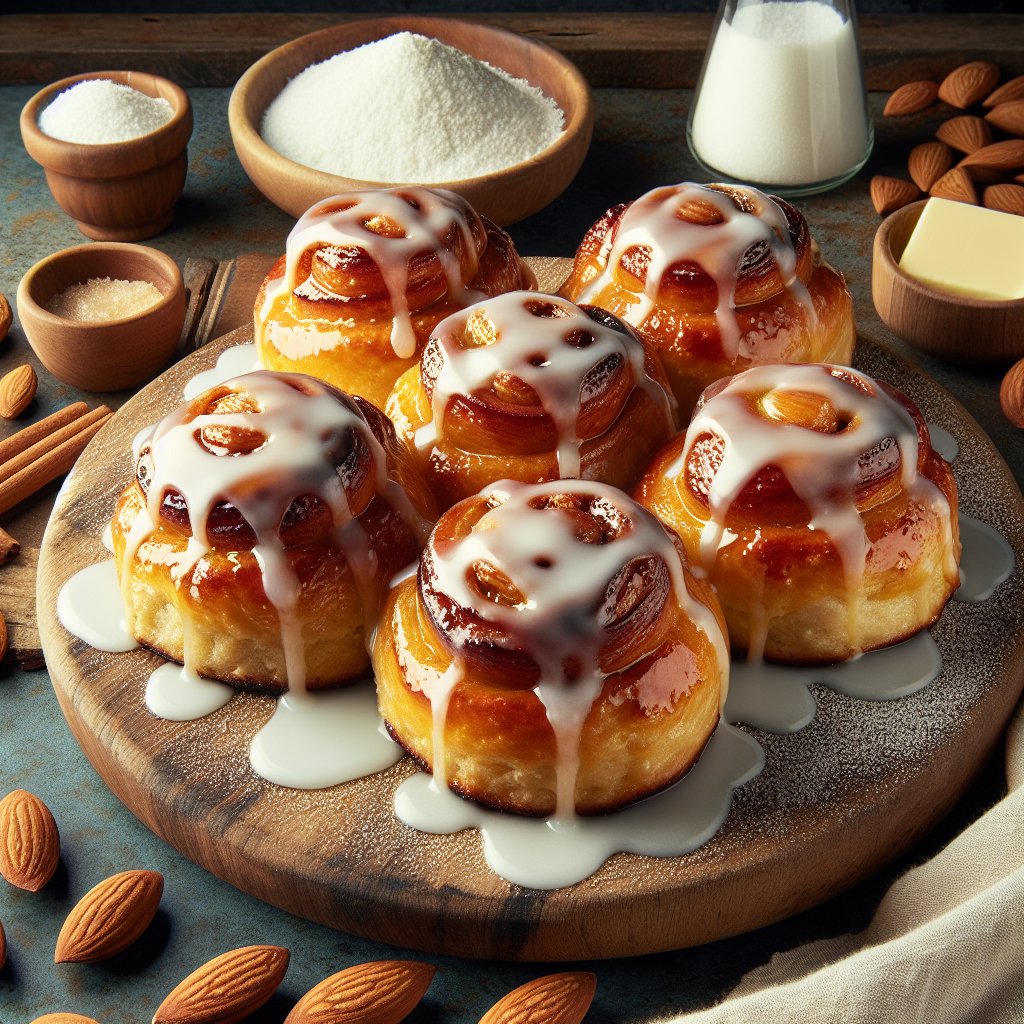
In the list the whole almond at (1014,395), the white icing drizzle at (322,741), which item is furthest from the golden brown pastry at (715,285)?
the white icing drizzle at (322,741)

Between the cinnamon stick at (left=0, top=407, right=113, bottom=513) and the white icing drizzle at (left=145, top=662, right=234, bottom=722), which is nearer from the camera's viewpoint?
the white icing drizzle at (left=145, top=662, right=234, bottom=722)

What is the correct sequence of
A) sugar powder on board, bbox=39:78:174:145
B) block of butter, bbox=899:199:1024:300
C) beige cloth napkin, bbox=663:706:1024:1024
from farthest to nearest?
sugar powder on board, bbox=39:78:174:145 → block of butter, bbox=899:199:1024:300 → beige cloth napkin, bbox=663:706:1024:1024

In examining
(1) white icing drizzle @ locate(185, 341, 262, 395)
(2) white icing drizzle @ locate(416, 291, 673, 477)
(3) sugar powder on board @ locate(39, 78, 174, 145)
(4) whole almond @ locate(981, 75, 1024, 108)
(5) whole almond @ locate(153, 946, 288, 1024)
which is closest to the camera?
(5) whole almond @ locate(153, 946, 288, 1024)

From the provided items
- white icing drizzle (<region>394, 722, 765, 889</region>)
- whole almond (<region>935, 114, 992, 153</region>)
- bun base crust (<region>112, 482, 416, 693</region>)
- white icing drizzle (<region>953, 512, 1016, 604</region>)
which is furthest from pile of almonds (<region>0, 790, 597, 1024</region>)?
whole almond (<region>935, 114, 992, 153</region>)

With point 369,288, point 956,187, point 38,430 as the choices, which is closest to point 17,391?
point 38,430

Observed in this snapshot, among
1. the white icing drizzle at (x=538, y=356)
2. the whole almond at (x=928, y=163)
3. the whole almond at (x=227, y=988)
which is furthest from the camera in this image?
the whole almond at (x=928, y=163)

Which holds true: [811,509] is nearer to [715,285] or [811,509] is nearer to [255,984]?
[715,285]

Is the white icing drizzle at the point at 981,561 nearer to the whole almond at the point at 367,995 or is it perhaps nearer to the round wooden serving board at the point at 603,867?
the round wooden serving board at the point at 603,867

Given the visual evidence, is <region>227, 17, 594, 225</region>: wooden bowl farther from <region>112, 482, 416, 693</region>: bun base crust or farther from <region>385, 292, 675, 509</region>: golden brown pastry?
<region>112, 482, 416, 693</region>: bun base crust
